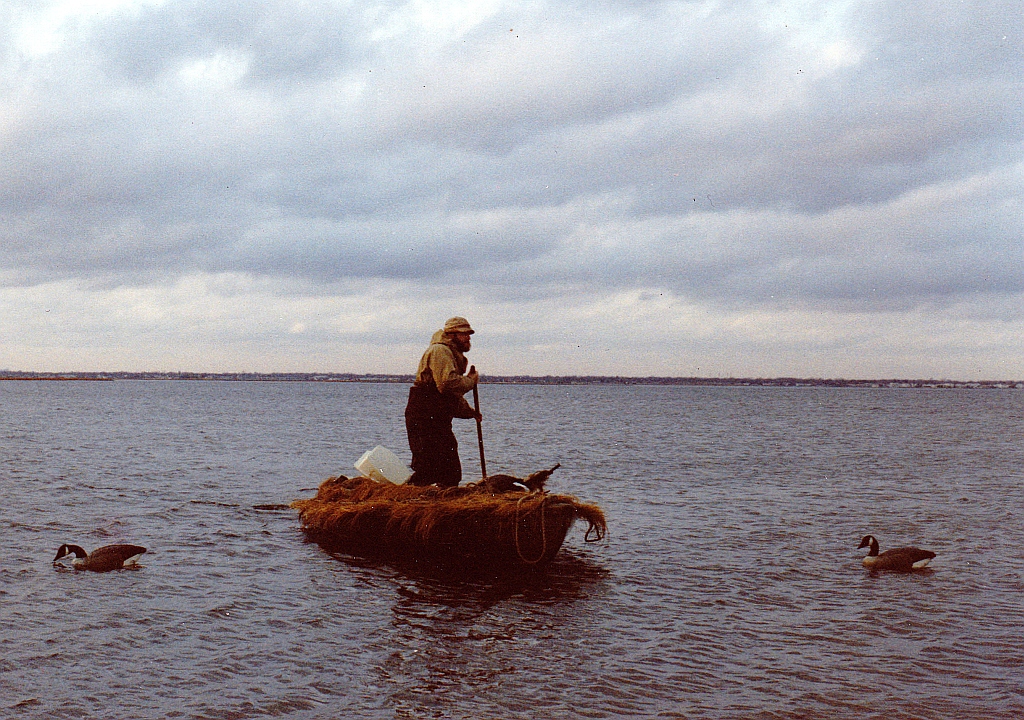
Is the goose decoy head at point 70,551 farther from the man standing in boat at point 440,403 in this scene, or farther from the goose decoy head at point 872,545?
the goose decoy head at point 872,545

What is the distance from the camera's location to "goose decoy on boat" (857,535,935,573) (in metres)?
13.6

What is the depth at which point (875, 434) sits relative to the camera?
58969 millimetres

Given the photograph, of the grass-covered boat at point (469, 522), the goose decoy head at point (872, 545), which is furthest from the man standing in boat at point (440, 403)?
the goose decoy head at point (872, 545)

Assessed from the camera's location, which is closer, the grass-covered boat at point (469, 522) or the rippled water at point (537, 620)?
the rippled water at point (537, 620)

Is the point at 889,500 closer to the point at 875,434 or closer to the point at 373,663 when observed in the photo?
the point at 373,663

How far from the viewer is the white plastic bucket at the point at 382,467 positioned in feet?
50.2

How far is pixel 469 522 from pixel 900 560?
22.2 ft

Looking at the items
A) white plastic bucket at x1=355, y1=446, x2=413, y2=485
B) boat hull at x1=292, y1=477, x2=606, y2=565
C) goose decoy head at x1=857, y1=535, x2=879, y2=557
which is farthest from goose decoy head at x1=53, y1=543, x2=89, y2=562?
goose decoy head at x1=857, y1=535, x2=879, y2=557

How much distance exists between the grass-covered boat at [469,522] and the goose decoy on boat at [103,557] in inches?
123

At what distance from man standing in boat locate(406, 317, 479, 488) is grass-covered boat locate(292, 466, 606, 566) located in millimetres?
462

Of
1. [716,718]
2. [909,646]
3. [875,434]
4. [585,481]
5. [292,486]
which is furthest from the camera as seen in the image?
[875,434]

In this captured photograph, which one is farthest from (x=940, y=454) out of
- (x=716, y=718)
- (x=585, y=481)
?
(x=716, y=718)

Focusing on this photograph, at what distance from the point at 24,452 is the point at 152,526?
23117mm

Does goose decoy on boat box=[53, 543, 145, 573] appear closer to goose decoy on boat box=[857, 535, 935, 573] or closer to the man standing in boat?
the man standing in boat
